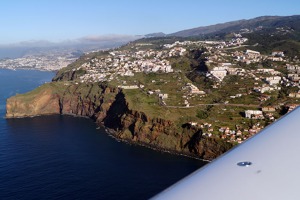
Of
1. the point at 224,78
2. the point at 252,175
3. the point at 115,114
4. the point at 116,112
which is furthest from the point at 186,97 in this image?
the point at 252,175

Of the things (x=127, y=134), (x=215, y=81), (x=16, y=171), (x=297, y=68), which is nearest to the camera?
(x=16, y=171)

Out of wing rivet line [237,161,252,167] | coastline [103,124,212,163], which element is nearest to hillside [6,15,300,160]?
coastline [103,124,212,163]

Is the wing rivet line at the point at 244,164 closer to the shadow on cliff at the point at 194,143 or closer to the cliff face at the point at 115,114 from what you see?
the cliff face at the point at 115,114

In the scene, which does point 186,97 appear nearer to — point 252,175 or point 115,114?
point 115,114

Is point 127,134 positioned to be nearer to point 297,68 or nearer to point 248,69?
point 248,69

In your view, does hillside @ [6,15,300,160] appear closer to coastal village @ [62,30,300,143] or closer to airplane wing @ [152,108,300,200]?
coastal village @ [62,30,300,143]

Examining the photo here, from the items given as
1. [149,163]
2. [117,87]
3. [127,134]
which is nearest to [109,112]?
[117,87]

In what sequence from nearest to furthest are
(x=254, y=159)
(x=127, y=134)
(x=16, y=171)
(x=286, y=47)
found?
(x=254, y=159)
(x=16, y=171)
(x=127, y=134)
(x=286, y=47)
